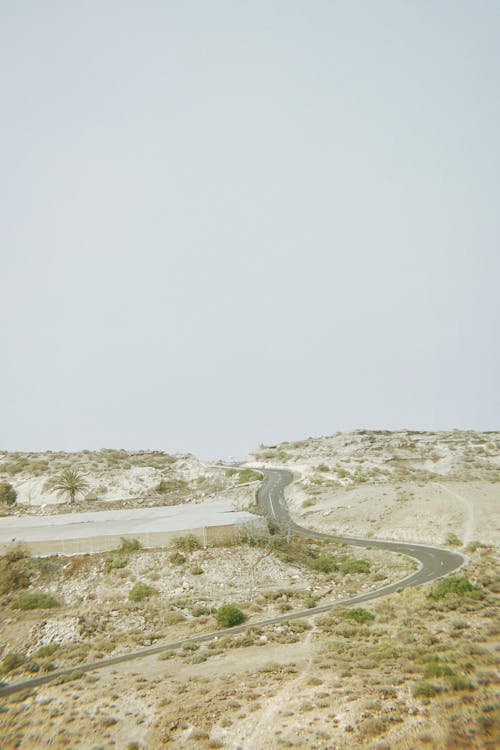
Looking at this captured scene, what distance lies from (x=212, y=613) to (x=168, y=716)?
649 inches

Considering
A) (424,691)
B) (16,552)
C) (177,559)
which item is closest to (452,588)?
(424,691)

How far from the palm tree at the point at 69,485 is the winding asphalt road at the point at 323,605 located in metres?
27.2

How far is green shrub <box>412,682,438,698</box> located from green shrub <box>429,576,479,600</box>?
1721cm

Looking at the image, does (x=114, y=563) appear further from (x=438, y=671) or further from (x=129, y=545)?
(x=438, y=671)

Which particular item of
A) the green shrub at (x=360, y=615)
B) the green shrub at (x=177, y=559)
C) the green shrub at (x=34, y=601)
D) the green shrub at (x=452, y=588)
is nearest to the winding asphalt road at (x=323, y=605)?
the green shrub at (x=360, y=615)

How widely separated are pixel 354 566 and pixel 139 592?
67.0 feet

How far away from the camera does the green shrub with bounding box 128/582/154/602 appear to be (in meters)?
41.3

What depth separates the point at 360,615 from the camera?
35.4 meters

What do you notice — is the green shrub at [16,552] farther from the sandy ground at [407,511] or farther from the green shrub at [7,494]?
the sandy ground at [407,511]

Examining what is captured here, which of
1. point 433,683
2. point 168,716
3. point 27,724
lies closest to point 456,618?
point 433,683

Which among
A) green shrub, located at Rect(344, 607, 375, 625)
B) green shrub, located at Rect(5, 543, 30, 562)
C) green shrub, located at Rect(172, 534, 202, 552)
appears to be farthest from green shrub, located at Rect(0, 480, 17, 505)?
green shrub, located at Rect(344, 607, 375, 625)

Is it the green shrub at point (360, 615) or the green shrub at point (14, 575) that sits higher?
the green shrub at point (14, 575)

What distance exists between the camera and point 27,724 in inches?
938

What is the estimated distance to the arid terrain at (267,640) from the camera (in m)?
21.3
